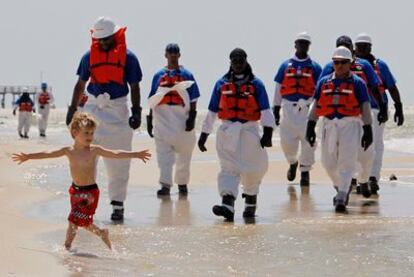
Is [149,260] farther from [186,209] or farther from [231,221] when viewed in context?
[186,209]

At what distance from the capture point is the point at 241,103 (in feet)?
38.2

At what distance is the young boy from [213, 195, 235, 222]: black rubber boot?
7.93 feet

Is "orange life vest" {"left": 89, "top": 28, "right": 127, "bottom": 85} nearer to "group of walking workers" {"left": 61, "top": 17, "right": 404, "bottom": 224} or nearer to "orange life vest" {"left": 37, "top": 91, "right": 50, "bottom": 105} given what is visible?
"group of walking workers" {"left": 61, "top": 17, "right": 404, "bottom": 224}

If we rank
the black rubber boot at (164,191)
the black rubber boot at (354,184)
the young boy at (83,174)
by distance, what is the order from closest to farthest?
the young boy at (83,174) < the black rubber boot at (164,191) < the black rubber boot at (354,184)

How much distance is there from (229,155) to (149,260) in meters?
3.29

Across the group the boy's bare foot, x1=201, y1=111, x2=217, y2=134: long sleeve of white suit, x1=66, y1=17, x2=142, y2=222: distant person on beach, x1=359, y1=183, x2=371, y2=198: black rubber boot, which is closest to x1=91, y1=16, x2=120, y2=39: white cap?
x1=66, y1=17, x2=142, y2=222: distant person on beach

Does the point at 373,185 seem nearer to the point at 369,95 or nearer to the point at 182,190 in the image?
the point at 369,95

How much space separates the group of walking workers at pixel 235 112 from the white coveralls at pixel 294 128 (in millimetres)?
252

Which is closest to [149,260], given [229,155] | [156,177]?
[229,155]

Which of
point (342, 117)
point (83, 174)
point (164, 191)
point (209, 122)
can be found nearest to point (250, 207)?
point (209, 122)

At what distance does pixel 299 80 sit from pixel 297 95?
23 centimetres

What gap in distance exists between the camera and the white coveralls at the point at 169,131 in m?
14.5

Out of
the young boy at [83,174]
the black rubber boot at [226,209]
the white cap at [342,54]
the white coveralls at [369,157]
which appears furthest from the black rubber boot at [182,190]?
the young boy at [83,174]

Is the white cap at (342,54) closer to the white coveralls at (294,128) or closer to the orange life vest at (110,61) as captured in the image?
the orange life vest at (110,61)
